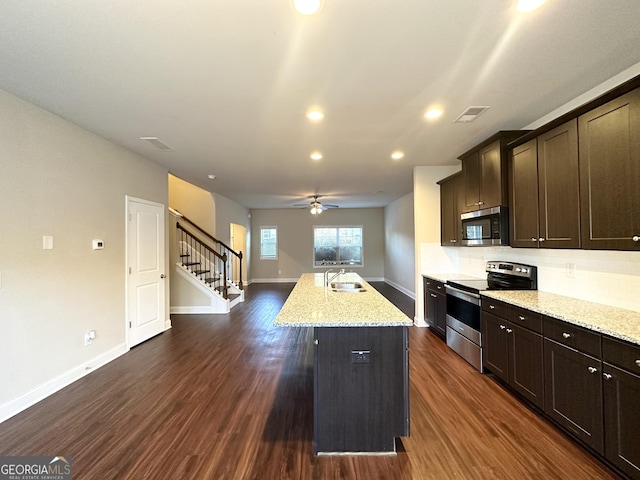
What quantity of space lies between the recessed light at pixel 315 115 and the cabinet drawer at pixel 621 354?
2.75 m

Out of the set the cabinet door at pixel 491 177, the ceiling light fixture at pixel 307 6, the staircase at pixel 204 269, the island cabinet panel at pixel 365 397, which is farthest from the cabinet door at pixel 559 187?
the staircase at pixel 204 269

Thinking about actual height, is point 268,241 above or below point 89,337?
above

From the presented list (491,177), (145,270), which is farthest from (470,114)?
(145,270)

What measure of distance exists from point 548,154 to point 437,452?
2.64 metres

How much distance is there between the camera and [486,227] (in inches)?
139

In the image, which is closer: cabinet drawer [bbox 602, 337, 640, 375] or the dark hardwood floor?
cabinet drawer [bbox 602, 337, 640, 375]

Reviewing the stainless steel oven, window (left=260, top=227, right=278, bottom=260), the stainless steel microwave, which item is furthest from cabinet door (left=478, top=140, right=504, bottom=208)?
window (left=260, top=227, right=278, bottom=260)

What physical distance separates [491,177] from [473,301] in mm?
1499

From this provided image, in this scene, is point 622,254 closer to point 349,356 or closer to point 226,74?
point 349,356

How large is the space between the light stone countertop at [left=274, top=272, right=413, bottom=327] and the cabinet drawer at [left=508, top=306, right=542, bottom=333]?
44.9 inches

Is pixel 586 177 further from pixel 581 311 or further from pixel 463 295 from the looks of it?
pixel 463 295

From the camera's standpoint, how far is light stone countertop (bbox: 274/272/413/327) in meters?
1.92

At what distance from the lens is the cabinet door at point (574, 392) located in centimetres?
183

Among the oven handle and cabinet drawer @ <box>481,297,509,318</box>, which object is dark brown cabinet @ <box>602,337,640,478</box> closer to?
cabinet drawer @ <box>481,297,509,318</box>
